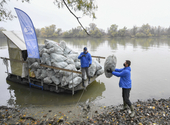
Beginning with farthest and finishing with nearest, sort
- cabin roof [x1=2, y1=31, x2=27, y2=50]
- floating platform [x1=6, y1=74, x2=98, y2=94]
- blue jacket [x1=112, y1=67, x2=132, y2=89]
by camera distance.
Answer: cabin roof [x1=2, y1=31, x2=27, y2=50], floating platform [x1=6, y1=74, x2=98, y2=94], blue jacket [x1=112, y1=67, x2=132, y2=89]

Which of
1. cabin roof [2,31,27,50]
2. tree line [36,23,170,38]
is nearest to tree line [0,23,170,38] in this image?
tree line [36,23,170,38]

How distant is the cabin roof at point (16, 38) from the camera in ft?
26.5

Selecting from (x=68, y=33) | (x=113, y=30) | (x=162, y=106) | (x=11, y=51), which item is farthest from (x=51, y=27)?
(x=162, y=106)

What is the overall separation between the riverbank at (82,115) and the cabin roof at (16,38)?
4001mm

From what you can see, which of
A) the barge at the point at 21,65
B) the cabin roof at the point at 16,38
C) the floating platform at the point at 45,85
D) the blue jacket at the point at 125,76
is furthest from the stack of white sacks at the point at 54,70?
the blue jacket at the point at 125,76

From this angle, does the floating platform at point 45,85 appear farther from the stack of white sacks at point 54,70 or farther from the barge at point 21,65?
the stack of white sacks at point 54,70

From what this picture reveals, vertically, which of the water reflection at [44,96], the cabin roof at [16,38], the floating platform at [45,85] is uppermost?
the cabin roof at [16,38]

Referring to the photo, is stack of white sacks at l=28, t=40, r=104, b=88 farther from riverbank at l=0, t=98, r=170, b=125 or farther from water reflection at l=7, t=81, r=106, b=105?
riverbank at l=0, t=98, r=170, b=125

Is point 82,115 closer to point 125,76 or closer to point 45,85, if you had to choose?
point 125,76

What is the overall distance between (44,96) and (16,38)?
15.1 ft

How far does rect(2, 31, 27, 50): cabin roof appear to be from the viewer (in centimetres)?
809

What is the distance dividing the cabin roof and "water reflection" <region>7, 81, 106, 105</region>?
2.93 metres

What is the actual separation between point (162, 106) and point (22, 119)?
5.93m

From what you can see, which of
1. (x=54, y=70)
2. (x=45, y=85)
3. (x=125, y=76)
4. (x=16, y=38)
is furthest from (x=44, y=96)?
(x=125, y=76)
